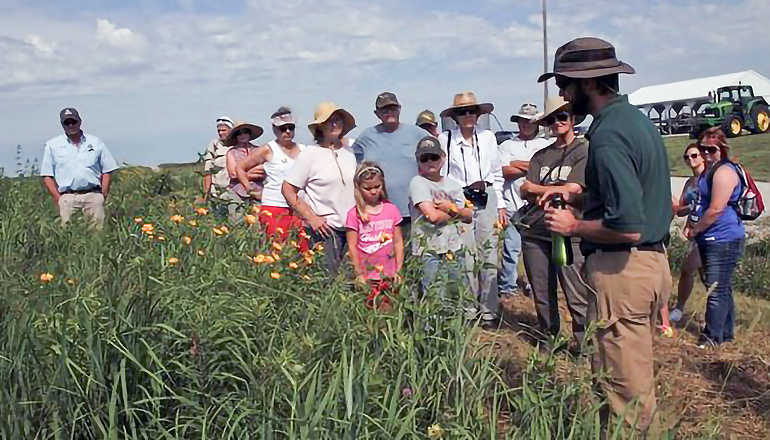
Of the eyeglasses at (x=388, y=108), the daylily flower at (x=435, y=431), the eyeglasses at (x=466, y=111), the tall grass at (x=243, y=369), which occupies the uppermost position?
the eyeglasses at (x=388, y=108)

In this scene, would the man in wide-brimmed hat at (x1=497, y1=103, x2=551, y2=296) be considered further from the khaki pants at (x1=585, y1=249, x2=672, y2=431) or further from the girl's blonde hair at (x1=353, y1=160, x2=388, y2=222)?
the khaki pants at (x1=585, y1=249, x2=672, y2=431)

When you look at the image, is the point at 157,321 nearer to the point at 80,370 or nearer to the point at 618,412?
the point at 80,370

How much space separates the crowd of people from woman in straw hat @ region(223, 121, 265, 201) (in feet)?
0.06

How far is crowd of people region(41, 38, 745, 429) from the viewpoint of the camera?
3.29 meters

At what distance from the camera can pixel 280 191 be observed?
6285mm

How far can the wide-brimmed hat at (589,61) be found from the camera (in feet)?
10.8

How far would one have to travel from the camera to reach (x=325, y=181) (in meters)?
5.65

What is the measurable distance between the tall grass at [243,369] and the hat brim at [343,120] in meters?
2.24

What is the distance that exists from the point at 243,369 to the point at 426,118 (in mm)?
5783

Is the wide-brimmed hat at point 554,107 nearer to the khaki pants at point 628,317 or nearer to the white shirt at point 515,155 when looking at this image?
the white shirt at point 515,155

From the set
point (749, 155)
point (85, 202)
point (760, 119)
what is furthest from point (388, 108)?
point (760, 119)

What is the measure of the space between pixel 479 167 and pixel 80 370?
12.5ft

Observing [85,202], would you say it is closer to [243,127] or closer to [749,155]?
[243,127]

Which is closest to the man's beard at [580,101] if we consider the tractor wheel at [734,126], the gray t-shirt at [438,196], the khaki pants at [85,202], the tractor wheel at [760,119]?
the gray t-shirt at [438,196]
